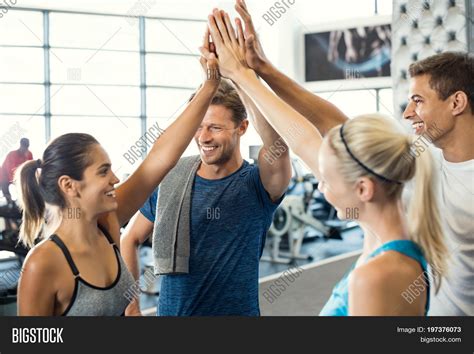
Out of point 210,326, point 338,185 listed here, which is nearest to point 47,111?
point 210,326

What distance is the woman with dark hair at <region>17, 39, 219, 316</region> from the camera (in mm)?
1138

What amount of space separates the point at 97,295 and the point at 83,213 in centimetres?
17

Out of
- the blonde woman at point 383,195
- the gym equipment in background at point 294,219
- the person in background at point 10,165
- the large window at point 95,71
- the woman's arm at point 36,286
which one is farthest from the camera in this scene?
the large window at point 95,71

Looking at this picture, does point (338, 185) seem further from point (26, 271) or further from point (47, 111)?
point (47, 111)

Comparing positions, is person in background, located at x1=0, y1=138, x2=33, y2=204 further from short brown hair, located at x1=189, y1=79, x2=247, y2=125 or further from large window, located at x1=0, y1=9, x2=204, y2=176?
large window, located at x1=0, y1=9, x2=204, y2=176

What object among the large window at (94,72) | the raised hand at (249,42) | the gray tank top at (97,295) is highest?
the large window at (94,72)

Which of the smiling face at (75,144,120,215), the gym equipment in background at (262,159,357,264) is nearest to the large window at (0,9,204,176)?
the gym equipment in background at (262,159,357,264)

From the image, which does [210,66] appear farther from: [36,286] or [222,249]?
[36,286]

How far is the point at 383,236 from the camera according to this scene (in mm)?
972

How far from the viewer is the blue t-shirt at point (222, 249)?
4.51 feet

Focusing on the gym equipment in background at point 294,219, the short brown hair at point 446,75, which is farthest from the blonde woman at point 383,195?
the gym equipment in background at point 294,219

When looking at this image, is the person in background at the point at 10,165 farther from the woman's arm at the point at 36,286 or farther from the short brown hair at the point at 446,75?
the short brown hair at the point at 446,75

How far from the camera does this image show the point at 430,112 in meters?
1.43

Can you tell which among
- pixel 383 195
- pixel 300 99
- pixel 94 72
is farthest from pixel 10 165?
pixel 94 72
